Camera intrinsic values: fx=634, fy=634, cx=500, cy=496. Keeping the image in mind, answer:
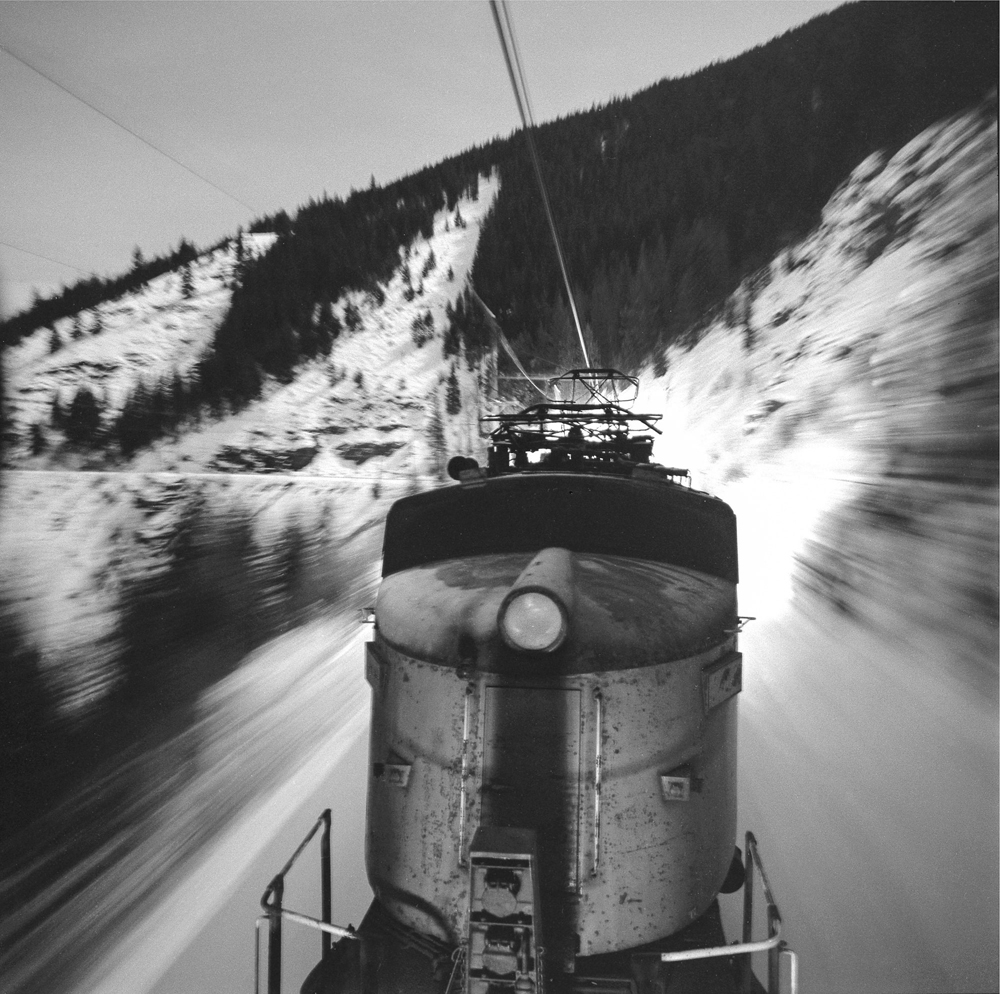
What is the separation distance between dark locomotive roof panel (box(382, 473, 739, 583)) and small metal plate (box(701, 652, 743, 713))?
38 cm

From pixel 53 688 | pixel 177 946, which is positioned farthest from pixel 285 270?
pixel 177 946

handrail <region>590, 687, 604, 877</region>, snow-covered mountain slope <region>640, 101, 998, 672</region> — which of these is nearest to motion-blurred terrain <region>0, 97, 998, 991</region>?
snow-covered mountain slope <region>640, 101, 998, 672</region>

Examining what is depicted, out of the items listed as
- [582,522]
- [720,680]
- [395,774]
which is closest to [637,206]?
[582,522]

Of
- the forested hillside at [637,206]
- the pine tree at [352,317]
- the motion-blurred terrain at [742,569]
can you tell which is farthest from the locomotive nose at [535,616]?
the pine tree at [352,317]

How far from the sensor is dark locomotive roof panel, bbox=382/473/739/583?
8.09 feet

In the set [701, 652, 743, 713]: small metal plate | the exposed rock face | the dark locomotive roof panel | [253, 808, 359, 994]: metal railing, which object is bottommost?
[253, 808, 359, 994]: metal railing

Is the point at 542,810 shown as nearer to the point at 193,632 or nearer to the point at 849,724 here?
the point at 849,724

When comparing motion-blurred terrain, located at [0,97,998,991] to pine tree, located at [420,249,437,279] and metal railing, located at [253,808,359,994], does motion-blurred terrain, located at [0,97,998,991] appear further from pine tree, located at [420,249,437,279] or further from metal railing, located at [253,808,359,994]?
metal railing, located at [253,808,359,994]

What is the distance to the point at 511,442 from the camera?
3.39 meters

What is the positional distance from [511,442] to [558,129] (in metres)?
2.32

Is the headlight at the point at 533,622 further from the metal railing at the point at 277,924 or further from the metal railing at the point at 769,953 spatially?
the metal railing at the point at 277,924

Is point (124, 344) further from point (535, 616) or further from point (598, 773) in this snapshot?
point (598, 773)

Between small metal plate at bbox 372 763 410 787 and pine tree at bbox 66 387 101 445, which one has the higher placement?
pine tree at bbox 66 387 101 445

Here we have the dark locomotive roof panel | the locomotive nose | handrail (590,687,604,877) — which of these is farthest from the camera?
the dark locomotive roof panel
